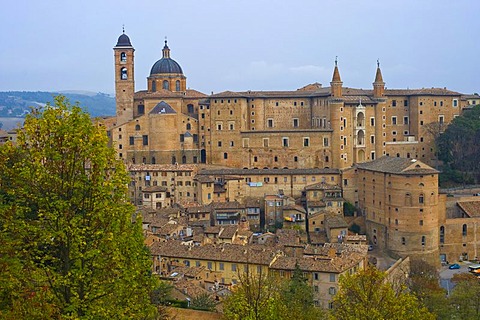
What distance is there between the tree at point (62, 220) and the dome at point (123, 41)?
49.9 meters

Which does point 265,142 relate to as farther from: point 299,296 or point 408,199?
point 299,296

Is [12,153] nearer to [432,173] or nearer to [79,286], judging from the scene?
[79,286]

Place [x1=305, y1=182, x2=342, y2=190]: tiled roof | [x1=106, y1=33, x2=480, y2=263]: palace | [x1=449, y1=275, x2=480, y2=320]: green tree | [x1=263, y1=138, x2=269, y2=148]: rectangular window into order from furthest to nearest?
[x1=263, y1=138, x2=269, y2=148]: rectangular window < [x1=305, y1=182, x2=342, y2=190]: tiled roof < [x1=106, y1=33, x2=480, y2=263]: palace < [x1=449, y1=275, x2=480, y2=320]: green tree

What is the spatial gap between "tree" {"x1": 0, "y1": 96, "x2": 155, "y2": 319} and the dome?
49.9 m

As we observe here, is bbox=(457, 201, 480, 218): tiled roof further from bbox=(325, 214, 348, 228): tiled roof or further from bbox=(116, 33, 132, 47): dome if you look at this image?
bbox=(116, 33, 132, 47): dome

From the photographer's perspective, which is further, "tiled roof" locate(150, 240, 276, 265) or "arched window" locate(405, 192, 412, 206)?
"arched window" locate(405, 192, 412, 206)

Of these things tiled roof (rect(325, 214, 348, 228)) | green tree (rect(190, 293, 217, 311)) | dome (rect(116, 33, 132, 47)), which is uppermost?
dome (rect(116, 33, 132, 47))

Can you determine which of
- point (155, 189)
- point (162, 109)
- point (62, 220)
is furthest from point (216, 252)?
point (162, 109)

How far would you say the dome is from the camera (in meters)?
59.9

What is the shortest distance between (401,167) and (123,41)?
3047cm

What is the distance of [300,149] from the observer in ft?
178

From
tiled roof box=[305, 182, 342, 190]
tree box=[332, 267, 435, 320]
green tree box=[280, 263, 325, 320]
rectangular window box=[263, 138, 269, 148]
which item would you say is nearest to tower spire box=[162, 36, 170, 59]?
rectangular window box=[263, 138, 269, 148]

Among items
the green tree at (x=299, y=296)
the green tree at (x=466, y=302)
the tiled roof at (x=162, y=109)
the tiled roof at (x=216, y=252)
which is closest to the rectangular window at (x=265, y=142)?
the tiled roof at (x=162, y=109)

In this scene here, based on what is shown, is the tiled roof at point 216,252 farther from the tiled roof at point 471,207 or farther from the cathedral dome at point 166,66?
the cathedral dome at point 166,66
